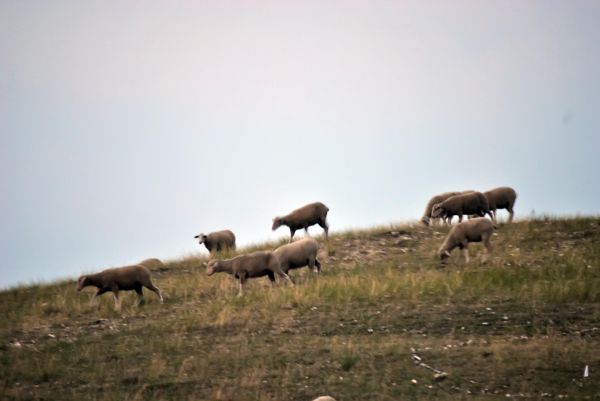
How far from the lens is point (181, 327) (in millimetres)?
24234

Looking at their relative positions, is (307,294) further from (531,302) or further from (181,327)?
(531,302)

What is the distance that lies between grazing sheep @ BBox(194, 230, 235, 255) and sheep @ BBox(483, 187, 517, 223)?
8.98 m

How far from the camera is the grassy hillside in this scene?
19516 mm

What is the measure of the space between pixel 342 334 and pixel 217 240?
14901mm

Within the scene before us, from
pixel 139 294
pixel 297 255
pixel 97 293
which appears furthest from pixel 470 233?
pixel 97 293

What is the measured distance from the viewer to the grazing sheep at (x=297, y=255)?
93.5 feet

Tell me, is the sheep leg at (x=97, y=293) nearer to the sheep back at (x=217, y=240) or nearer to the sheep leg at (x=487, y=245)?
the sheep back at (x=217, y=240)

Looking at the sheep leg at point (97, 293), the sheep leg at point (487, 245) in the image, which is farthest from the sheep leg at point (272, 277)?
the sheep leg at point (487, 245)

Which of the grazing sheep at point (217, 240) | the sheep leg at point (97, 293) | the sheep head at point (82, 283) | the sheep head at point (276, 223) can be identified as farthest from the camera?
the grazing sheep at point (217, 240)

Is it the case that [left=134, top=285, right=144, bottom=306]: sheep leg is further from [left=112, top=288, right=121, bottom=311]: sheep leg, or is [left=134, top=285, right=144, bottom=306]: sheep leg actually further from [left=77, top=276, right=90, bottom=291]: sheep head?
[left=77, top=276, right=90, bottom=291]: sheep head

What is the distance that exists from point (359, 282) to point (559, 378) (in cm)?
845

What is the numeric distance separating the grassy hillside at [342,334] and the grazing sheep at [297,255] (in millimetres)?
623

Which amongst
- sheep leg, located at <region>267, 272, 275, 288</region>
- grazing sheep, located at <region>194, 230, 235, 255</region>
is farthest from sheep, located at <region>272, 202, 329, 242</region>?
sheep leg, located at <region>267, 272, 275, 288</region>

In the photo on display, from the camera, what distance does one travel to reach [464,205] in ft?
113
